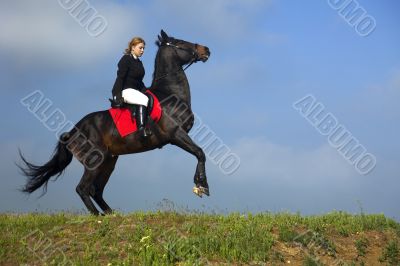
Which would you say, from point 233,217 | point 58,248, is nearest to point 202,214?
point 233,217

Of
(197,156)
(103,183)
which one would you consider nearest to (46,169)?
(103,183)

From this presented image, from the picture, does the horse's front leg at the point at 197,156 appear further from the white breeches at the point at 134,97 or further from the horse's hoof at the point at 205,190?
the white breeches at the point at 134,97

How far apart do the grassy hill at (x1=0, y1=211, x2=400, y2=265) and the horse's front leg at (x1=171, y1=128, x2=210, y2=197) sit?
0.57 m

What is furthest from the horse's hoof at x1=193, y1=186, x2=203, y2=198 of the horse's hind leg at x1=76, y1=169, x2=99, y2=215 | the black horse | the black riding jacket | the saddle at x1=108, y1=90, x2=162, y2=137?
the black riding jacket

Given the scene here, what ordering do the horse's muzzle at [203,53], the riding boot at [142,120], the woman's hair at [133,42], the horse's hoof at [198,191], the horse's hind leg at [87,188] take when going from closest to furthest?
1. the horse's hoof at [198,191]
2. the riding boot at [142,120]
3. the horse's hind leg at [87,188]
4. the woman's hair at [133,42]
5. the horse's muzzle at [203,53]

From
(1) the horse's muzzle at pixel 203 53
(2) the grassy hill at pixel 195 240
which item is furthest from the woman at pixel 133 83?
(2) the grassy hill at pixel 195 240

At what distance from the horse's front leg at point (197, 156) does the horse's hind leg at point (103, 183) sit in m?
2.05

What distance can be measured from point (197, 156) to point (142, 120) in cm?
159

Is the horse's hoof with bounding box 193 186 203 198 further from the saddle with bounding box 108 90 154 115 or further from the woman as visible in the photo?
the saddle with bounding box 108 90 154 115

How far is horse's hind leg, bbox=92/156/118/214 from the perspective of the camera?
42.3 feet

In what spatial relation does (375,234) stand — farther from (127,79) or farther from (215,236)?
(127,79)

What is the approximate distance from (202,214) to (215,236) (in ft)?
5.73

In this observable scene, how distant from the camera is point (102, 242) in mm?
9508

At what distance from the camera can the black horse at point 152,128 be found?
12.1m
